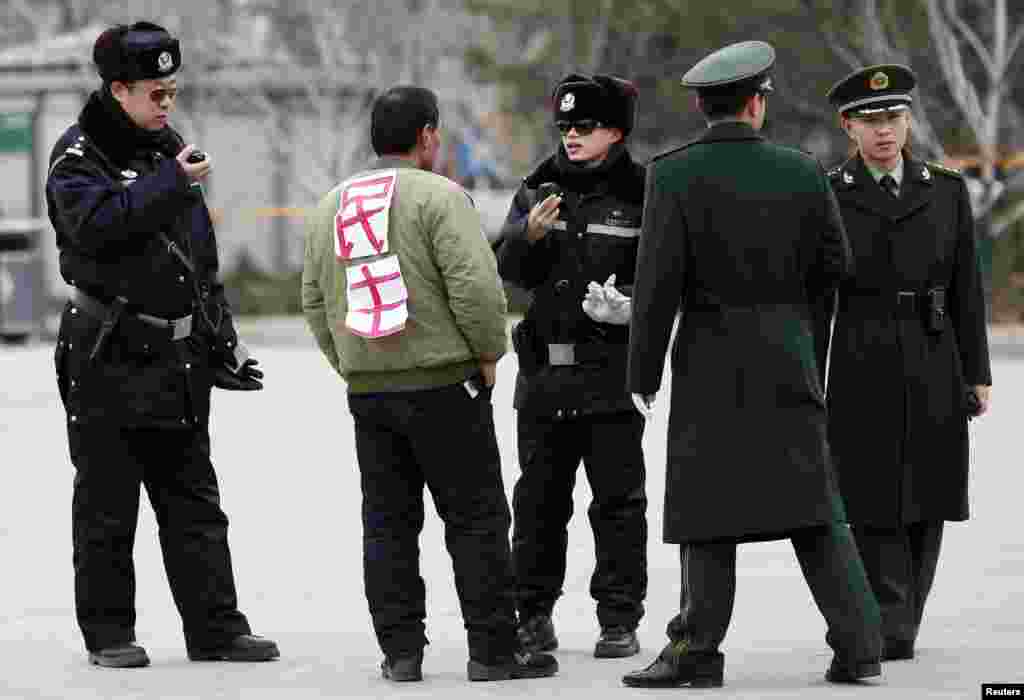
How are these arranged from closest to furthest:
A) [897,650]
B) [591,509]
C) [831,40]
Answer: [897,650]
[591,509]
[831,40]

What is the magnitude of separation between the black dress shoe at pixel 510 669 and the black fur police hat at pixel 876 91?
2.02 m

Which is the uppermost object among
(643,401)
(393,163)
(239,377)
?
(393,163)

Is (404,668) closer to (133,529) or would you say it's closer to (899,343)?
(133,529)

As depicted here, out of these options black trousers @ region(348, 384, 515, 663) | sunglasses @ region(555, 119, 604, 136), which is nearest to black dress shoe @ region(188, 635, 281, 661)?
black trousers @ region(348, 384, 515, 663)

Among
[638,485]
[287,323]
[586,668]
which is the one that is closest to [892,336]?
[638,485]

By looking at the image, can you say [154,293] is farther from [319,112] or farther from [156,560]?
[319,112]

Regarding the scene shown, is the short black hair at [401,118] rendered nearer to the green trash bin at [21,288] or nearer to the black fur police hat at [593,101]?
the black fur police hat at [593,101]

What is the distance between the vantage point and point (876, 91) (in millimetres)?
8109

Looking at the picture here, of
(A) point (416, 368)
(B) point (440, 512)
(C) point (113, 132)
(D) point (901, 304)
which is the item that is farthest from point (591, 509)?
(C) point (113, 132)

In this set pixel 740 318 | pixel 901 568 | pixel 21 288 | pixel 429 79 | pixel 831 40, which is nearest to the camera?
pixel 740 318

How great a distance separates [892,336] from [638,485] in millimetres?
942

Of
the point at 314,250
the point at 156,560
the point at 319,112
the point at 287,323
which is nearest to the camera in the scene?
the point at 314,250

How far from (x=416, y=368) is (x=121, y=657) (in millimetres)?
1352

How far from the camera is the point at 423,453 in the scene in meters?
7.72
